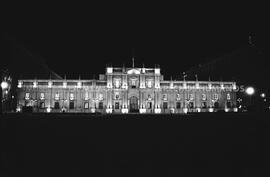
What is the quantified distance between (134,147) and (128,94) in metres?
44.9

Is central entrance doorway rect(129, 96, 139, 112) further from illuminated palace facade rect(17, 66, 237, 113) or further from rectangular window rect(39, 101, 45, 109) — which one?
rectangular window rect(39, 101, 45, 109)

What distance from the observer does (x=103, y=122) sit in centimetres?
1644

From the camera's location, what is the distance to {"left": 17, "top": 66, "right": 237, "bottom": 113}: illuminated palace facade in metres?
55.6

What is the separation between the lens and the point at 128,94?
5819 cm

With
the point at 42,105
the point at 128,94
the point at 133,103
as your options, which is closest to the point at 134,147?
the point at 128,94

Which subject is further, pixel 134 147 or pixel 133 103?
pixel 133 103

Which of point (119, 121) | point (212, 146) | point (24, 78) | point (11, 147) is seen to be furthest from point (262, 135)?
point (24, 78)

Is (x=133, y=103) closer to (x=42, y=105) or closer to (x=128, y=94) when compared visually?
(x=128, y=94)

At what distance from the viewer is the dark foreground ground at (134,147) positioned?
1112 cm

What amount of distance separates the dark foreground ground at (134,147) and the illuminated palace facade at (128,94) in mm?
39888

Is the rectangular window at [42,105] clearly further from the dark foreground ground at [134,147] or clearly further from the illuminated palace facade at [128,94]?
the dark foreground ground at [134,147]

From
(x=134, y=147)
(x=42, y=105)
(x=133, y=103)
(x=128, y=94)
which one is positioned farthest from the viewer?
(x=133, y=103)

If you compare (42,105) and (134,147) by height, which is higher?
(42,105)

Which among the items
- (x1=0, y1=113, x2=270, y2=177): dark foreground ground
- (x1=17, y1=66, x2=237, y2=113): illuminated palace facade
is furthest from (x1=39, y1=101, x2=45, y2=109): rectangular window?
(x1=0, y1=113, x2=270, y2=177): dark foreground ground
